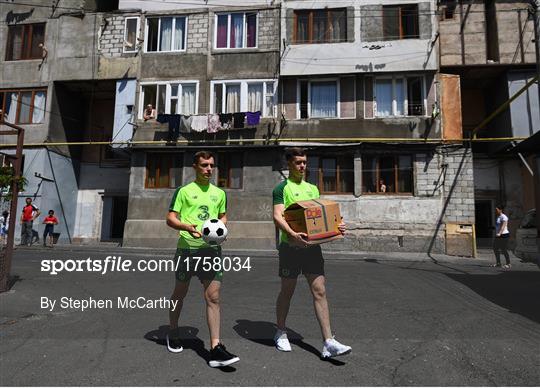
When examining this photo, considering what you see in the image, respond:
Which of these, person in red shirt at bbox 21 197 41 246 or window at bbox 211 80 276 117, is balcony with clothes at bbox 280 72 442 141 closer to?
window at bbox 211 80 276 117

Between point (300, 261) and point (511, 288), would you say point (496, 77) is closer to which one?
point (511, 288)

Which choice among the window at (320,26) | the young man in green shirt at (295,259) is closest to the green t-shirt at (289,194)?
the young man in green shirt at (295,259)

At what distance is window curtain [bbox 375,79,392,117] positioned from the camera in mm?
18000

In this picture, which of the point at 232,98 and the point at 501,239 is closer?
the point at 501,239

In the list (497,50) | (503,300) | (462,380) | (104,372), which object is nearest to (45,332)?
(104,372)

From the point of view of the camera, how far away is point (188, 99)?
758 inches

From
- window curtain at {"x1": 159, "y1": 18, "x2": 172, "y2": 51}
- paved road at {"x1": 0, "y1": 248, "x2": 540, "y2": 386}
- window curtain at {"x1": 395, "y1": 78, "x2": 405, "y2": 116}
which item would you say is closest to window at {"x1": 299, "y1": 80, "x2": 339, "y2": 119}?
window curtain at {"x1": 395, "y1": 78, "x2": 405, "y2": 116}

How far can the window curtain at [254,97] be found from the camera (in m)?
18.8

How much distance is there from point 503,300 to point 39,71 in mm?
22208

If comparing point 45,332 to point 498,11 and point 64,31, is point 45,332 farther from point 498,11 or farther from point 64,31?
point 498,11

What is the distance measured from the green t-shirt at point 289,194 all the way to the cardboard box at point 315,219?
0.13 meters

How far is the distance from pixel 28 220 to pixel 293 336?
17065 mm

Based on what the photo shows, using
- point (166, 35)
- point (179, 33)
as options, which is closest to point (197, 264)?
point (179, 33)

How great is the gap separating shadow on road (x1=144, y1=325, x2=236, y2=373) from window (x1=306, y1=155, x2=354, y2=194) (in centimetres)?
1347
